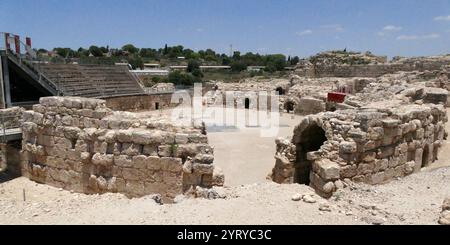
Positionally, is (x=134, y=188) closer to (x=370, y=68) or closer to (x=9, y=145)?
(x=9, y=145)

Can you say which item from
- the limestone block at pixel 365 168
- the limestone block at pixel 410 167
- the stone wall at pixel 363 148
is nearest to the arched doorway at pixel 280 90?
the stone wall at pixel 363 148

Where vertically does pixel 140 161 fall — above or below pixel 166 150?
below

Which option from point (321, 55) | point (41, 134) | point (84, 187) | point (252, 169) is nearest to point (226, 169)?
point (252, 169)

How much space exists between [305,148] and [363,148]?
2.73 metres

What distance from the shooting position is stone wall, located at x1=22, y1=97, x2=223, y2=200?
780cm

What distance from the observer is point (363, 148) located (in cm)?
808

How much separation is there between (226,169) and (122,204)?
21.0 feet

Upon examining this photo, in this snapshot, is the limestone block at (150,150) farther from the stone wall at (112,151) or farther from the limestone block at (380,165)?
the limestone block at (380,165)

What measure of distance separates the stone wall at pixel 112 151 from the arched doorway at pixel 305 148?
352 cm

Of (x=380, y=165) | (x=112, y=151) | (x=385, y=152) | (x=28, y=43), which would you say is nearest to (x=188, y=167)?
(x=112, y=151)

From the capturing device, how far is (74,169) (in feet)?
29.9

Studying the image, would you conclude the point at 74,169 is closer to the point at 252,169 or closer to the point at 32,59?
the point at 252,169

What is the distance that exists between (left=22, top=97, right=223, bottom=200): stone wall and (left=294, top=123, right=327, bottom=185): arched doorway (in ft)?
11.5
